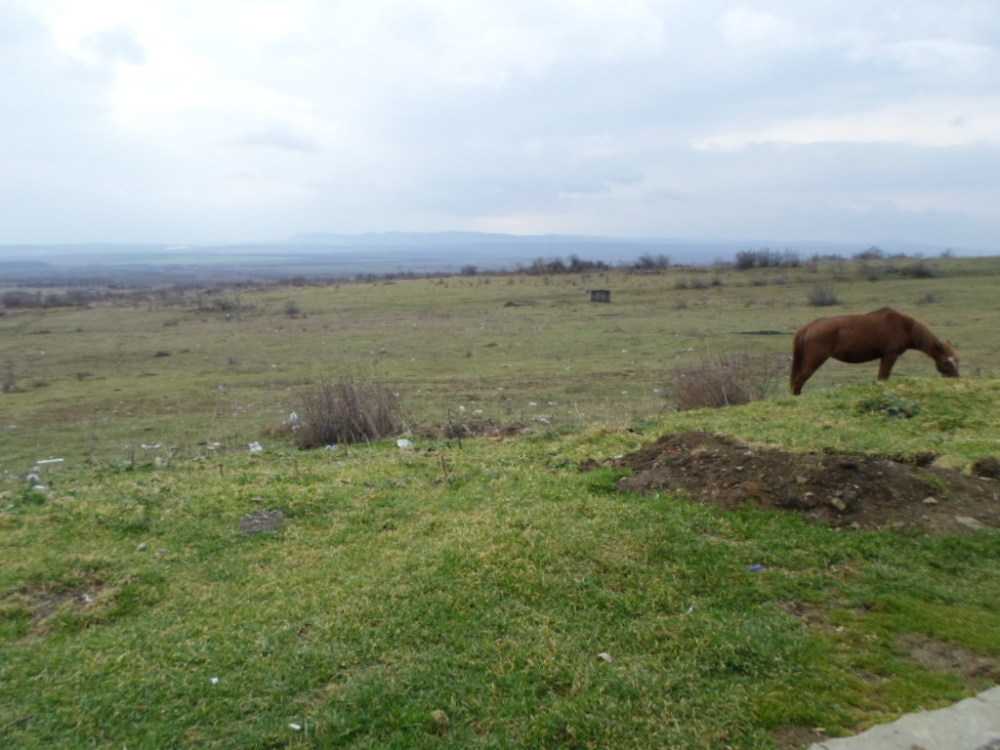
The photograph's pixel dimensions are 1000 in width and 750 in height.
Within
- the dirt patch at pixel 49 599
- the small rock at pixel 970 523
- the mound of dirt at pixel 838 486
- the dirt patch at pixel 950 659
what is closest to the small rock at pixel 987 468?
the mound of dirt at pixel 838 486

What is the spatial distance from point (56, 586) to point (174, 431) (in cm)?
964

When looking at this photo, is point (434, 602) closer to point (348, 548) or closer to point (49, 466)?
point (348, 548)

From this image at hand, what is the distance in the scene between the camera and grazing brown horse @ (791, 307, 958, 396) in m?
10.8

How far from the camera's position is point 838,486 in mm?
5766

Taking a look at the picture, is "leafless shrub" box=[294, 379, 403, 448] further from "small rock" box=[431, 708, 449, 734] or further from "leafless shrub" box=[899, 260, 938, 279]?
"leafless shrub" box=[899, 260, 938, 279]

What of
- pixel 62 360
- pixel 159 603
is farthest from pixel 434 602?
pixel 62 360

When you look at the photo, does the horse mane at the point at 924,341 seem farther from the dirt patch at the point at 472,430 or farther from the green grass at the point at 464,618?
the green grass at the point at 464,618

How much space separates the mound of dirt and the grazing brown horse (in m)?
4.49

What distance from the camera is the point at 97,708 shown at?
3676mm

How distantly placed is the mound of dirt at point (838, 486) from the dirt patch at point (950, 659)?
1361mm

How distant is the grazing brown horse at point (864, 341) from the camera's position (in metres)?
10.8

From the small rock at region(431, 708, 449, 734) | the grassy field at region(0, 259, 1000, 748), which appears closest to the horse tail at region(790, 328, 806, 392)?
the grassy field at region(0, 259, 1000, 748)

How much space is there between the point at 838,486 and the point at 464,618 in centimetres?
→ 302

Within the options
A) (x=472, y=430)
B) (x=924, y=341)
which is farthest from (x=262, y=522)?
(x=924, y=341)
